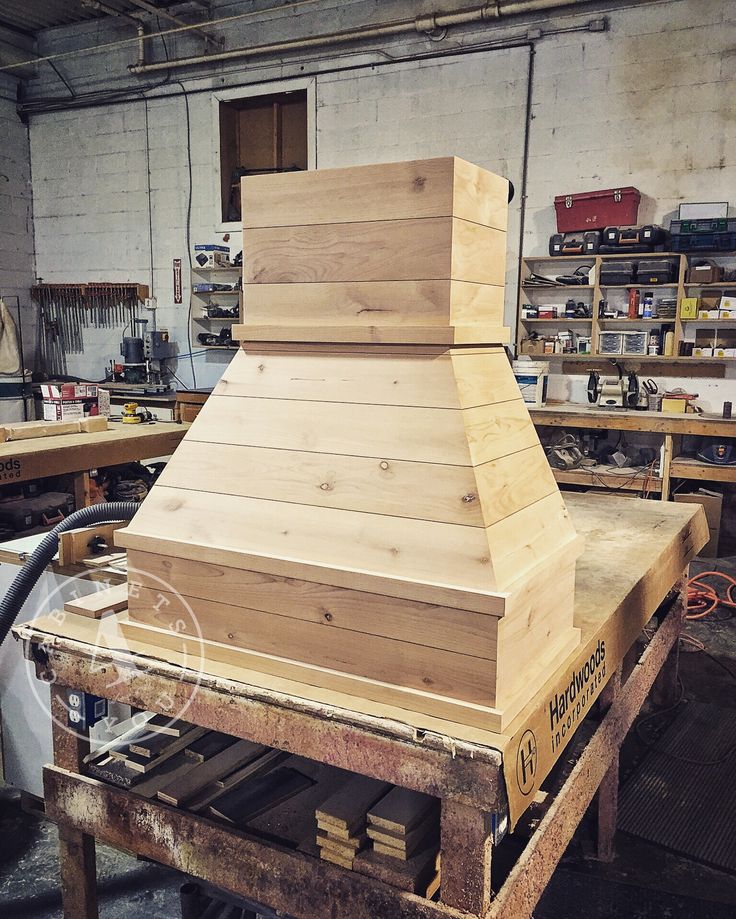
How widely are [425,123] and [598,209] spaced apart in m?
1.83

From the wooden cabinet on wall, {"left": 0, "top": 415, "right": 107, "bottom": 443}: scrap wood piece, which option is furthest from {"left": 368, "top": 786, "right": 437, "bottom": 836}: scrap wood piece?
the wooden cabinet on wall

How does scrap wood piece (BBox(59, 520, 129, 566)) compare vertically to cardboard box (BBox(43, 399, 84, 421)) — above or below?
below

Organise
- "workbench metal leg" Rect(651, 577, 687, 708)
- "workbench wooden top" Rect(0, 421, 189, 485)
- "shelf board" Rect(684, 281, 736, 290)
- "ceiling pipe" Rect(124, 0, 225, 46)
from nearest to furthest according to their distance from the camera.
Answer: "workbench metal leg" Rect(651, 577, 687, 708) < "workbench wooden top" Rect(0, 421, 189, 485) < "shelf board" Rect(684, 281, 736, 290) < "ceiling pipe" Rect(124, 0, 225, 46)

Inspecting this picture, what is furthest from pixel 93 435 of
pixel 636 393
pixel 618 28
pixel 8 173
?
pixel 8 173

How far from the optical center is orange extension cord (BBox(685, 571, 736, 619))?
4000mm

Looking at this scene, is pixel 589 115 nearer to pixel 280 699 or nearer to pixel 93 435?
pixel 93 435

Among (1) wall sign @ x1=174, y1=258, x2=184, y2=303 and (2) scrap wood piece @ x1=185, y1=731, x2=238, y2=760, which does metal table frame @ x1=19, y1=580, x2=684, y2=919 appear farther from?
(1) wall sign @ x1=174, y1=258, x2=184, y2=303

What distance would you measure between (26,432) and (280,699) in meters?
3.43

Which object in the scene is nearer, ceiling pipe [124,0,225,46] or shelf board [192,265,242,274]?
ceiling pipe [124,0,225,46]

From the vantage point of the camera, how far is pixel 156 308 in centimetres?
823

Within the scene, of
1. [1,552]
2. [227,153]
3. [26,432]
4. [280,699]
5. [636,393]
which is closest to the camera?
[280,699]

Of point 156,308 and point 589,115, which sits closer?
point 589,115

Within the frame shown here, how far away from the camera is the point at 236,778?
1685mm

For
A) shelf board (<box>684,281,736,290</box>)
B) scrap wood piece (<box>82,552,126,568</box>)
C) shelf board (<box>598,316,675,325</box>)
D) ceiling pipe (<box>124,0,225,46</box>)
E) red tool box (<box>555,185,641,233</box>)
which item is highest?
ceiling pipe (<box>124,0,225,46</box>)
